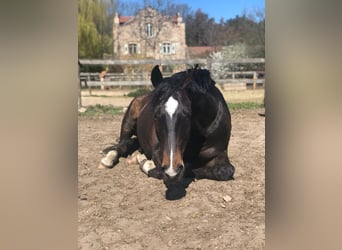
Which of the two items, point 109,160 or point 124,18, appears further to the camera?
point 109,160

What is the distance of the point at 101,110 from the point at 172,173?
289 millimetres

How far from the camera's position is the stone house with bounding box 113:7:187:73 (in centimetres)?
88

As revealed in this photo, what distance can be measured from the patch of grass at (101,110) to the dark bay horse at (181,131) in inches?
2.0

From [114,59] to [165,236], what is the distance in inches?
18.6

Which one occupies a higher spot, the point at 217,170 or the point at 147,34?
the point at 147,34

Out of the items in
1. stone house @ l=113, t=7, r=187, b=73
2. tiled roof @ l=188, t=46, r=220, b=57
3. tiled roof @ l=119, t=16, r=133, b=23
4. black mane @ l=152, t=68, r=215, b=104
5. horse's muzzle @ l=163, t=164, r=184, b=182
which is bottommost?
horse's muzzle @ l=163, t=164, r=184, b=182

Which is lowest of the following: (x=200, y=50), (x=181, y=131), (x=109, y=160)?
(x=109, y=160)

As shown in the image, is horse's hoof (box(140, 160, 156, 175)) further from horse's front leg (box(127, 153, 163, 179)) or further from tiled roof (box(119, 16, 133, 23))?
tiled roof (box(119, 16, 133, 23))

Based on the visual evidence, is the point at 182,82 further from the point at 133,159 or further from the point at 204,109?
the point at 133,159

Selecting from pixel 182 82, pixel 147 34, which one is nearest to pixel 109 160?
pixel 182 82

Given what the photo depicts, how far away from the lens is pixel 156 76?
3.40 feet

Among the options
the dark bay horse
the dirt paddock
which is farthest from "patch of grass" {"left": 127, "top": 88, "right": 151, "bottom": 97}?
the dirt paddock

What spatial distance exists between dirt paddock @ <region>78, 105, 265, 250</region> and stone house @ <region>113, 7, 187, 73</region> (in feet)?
0.75
